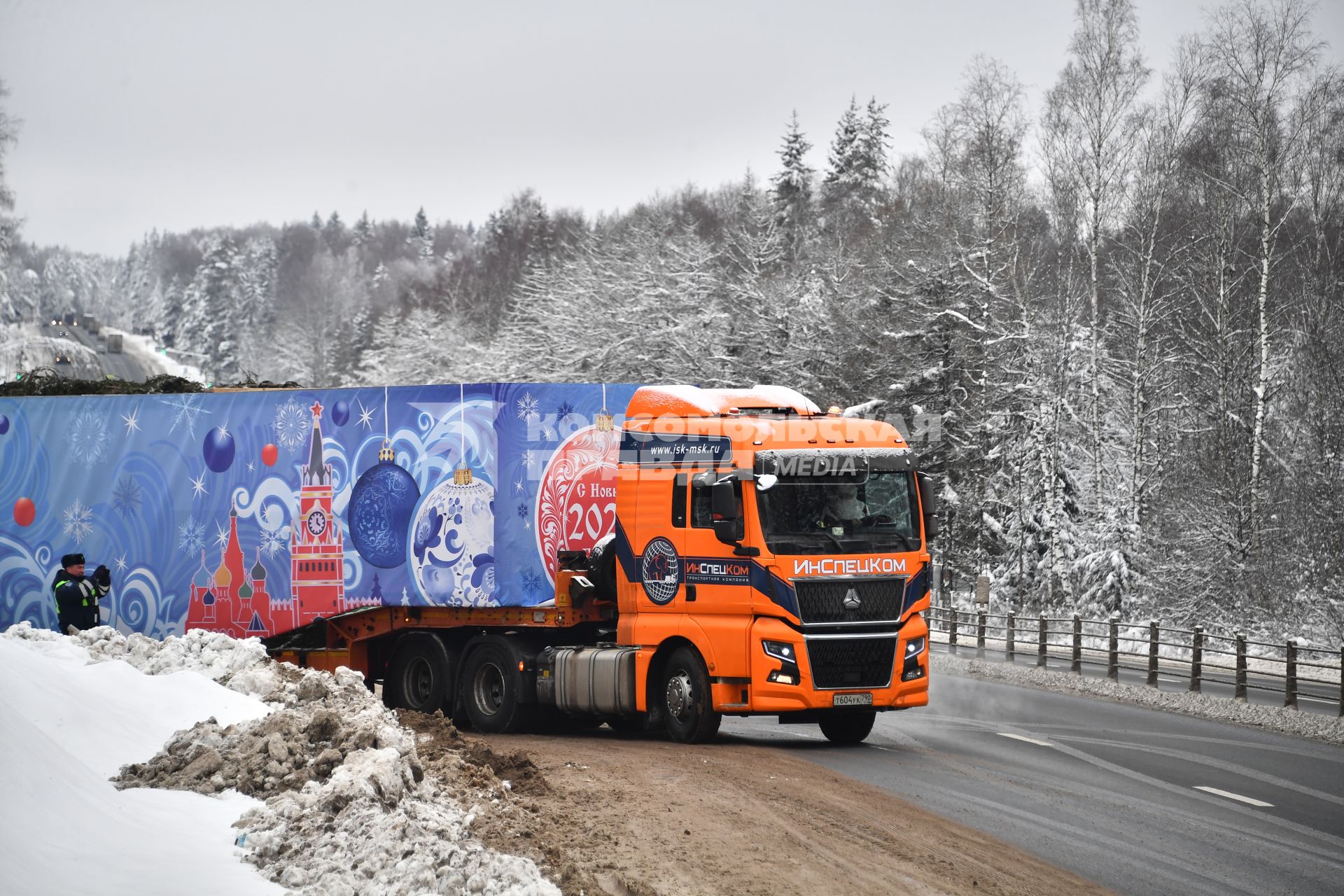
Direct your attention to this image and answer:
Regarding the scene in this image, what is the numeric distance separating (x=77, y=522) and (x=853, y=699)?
10642 millimetres

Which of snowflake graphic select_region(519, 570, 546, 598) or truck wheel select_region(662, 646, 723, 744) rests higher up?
snowflake graphic select_region(519, 570, 546, 598)

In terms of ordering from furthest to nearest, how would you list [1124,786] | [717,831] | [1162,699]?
[1162,699]
[1124,786]
[717,831]

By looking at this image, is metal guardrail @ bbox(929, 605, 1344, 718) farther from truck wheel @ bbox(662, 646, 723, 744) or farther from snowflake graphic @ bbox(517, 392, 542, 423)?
A: snowflake graphic @ bbox(517, 392, 542, 423)

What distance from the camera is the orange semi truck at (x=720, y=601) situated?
1363 centimetres

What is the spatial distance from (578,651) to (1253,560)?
22238 millimetres

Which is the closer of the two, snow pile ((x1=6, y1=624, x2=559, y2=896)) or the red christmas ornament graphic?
snow pile ((x1=6, y1=624, x2=559, y2=896))

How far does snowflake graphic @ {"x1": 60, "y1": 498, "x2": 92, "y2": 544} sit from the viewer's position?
674 inches

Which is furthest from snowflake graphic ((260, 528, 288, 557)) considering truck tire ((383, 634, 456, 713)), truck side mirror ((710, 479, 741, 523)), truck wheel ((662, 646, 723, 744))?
truck side mirror ((710, 479, 741, 523))

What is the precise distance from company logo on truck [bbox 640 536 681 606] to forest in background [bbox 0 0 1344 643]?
708 inches

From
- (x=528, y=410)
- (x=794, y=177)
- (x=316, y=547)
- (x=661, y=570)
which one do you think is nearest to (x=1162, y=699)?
(x=661, y=570)

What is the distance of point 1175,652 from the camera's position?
29.6 metres

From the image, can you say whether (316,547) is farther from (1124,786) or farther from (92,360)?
(92,360)

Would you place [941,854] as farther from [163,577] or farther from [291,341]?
[291,341]

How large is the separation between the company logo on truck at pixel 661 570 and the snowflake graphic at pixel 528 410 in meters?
2.17
